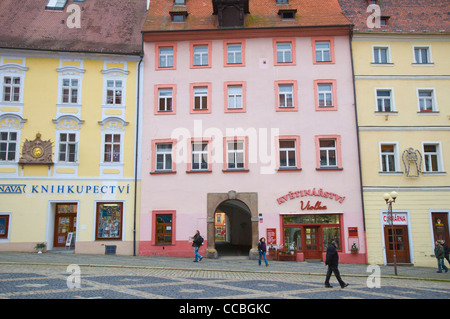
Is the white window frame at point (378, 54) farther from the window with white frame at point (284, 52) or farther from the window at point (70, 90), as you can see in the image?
the window at point (70, 90)

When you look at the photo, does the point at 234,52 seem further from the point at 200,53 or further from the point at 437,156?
the point at 437,156

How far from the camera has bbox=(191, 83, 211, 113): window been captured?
2418 cm

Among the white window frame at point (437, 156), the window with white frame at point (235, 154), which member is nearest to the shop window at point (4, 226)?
the window with white frame at point (235, 154)

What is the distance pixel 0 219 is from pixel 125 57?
38.2 ft

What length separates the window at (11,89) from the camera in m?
23.7

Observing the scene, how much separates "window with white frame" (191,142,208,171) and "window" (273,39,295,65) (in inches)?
266

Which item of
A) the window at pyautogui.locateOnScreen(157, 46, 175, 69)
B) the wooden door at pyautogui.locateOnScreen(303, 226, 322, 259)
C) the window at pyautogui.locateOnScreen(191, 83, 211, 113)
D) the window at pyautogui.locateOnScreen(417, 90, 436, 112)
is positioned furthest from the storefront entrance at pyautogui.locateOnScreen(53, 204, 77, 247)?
the window at pyautogui.locateOnScreen(417, 90, 436, 112)

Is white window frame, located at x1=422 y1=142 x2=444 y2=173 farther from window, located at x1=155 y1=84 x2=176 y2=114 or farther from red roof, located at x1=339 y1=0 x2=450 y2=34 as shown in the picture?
window, located at x1=155 y1=84 x2=176 y2=114

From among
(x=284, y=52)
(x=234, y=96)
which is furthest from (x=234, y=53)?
(x=284, y=52)

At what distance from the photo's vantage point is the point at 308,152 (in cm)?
2345

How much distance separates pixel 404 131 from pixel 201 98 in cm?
1206
